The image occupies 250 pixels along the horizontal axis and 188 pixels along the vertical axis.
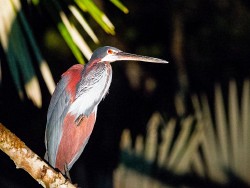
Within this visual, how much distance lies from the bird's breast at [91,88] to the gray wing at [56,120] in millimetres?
61

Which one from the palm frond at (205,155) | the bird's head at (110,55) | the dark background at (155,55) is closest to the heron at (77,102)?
the bird's head at (110,55)

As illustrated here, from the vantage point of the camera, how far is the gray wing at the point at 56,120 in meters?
2.53

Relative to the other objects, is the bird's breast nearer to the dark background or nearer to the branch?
the branch

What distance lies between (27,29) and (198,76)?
4618 millimetres

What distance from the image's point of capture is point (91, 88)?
2.44m

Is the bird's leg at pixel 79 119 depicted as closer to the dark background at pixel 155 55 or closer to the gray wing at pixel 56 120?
the gray wing at pixel 56 120

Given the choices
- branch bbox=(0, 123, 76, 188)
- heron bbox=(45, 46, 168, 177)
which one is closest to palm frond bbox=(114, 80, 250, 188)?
heron bbox=(45, 46, 168, 177)

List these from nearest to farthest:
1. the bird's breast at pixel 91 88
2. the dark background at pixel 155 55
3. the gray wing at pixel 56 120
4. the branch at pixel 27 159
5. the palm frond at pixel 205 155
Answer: the branch at pixel 27 159, the bird's breast at pixel 91 88, the gray wing at pixel 56 120, the palm frond at pixel 205 155, the dark background at pixel 155 55

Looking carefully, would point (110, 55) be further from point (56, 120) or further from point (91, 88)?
point (56, 120)

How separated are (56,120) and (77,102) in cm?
15

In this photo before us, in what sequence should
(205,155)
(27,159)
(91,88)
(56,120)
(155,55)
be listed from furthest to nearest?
1. (155,55)
2. (205,155)
3. (56,120)
4. (91,88)
5. (27,159)

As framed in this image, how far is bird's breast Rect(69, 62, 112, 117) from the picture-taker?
2.43m

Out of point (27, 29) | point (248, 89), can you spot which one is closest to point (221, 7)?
point (248, 89)

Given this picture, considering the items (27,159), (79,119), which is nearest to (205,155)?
(79,119)
